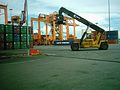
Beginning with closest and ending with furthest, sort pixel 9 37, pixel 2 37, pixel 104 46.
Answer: pixel 104 46 → pixel 2 37 → pixel 9 37

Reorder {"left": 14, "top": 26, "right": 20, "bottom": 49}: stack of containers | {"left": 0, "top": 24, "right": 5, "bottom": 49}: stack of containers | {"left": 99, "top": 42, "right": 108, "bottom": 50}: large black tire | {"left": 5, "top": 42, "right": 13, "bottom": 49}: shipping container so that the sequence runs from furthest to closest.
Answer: {"left": 14, "top": 26, "right": 20, "bottom": 49}: stack of containers → {"left": 5, "top": 42, "right": 13, "bottom": 49}: shipping container → {"left": 0, "top": 24, "right": 5, "bottom": 49}: stack of containers → {"left": 99, "top": 42, "right": 108, "bottom": 50}: large black tire

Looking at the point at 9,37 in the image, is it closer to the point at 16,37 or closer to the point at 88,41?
the point at 16,37

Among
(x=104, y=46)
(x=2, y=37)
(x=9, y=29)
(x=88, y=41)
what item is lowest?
(x=104, y=46)

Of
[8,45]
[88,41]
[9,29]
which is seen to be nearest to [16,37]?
[9,29]

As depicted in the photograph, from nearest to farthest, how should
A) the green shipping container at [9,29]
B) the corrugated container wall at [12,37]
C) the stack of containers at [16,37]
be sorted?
1. the corrugated container wall at [12,37]
2. the green shipping container at [9,29]
3. the stack of containers at [16,37]

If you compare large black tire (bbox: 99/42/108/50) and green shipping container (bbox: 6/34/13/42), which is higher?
green shipping container (bbox: 6/34/13/42)

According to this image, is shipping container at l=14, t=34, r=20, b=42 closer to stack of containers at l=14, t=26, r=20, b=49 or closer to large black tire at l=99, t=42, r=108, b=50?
stack of containers at l=14, t=26, r=20, b=49

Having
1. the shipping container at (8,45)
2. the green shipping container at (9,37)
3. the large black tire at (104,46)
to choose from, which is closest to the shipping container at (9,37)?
the green shipping container at (9,37)

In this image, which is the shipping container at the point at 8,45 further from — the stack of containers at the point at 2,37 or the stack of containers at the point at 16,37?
the stack of containers at the point at 16,37

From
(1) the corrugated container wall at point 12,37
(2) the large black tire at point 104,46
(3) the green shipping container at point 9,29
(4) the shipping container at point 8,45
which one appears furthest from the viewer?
(3) the green shipping container at point 9,29

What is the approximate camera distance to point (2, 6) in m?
55.9

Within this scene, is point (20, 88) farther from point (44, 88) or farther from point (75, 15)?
point (75, 15)

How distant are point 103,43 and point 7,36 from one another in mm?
17257

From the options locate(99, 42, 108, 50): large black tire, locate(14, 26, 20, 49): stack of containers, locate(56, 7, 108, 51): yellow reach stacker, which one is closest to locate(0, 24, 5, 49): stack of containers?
locate(14, 26, 20, 49): stack of containers
